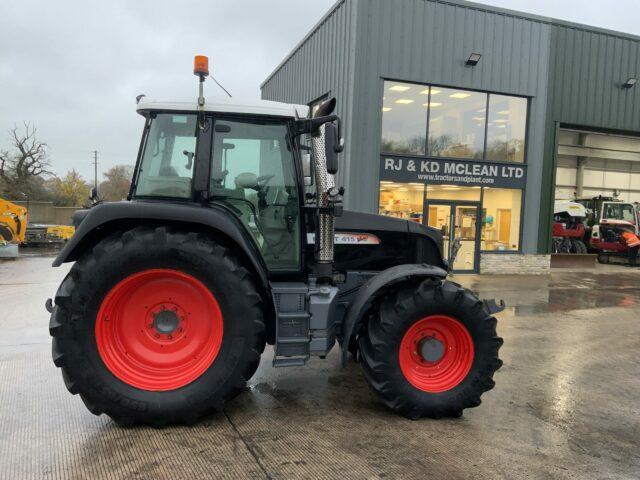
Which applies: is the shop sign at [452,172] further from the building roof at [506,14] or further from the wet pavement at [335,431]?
the wet pavement at [335,431]

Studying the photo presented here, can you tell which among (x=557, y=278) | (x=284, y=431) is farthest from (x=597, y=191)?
(x=284, y=431)

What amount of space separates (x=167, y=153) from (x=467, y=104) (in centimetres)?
1101

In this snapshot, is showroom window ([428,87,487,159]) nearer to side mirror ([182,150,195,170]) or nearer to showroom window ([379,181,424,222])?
showroom window ([379,181,424,222])

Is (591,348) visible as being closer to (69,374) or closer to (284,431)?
(284,431)

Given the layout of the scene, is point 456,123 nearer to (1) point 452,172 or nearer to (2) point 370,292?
(1) point 452,172

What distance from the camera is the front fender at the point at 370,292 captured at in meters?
3.81

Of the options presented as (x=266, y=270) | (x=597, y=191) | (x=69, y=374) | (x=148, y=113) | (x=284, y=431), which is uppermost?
(x=597, y=191)

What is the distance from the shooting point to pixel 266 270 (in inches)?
156

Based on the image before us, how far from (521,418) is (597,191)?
24.7m

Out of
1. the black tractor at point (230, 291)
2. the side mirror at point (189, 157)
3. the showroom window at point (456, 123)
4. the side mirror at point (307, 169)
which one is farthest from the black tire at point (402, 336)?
the showroom window at point (456, 123)

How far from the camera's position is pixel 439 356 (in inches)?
157

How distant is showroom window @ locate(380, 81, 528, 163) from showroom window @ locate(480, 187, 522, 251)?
3.41ft

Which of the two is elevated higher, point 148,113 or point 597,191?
point 597,191

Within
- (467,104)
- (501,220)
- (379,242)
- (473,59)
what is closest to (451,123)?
(467,104)
